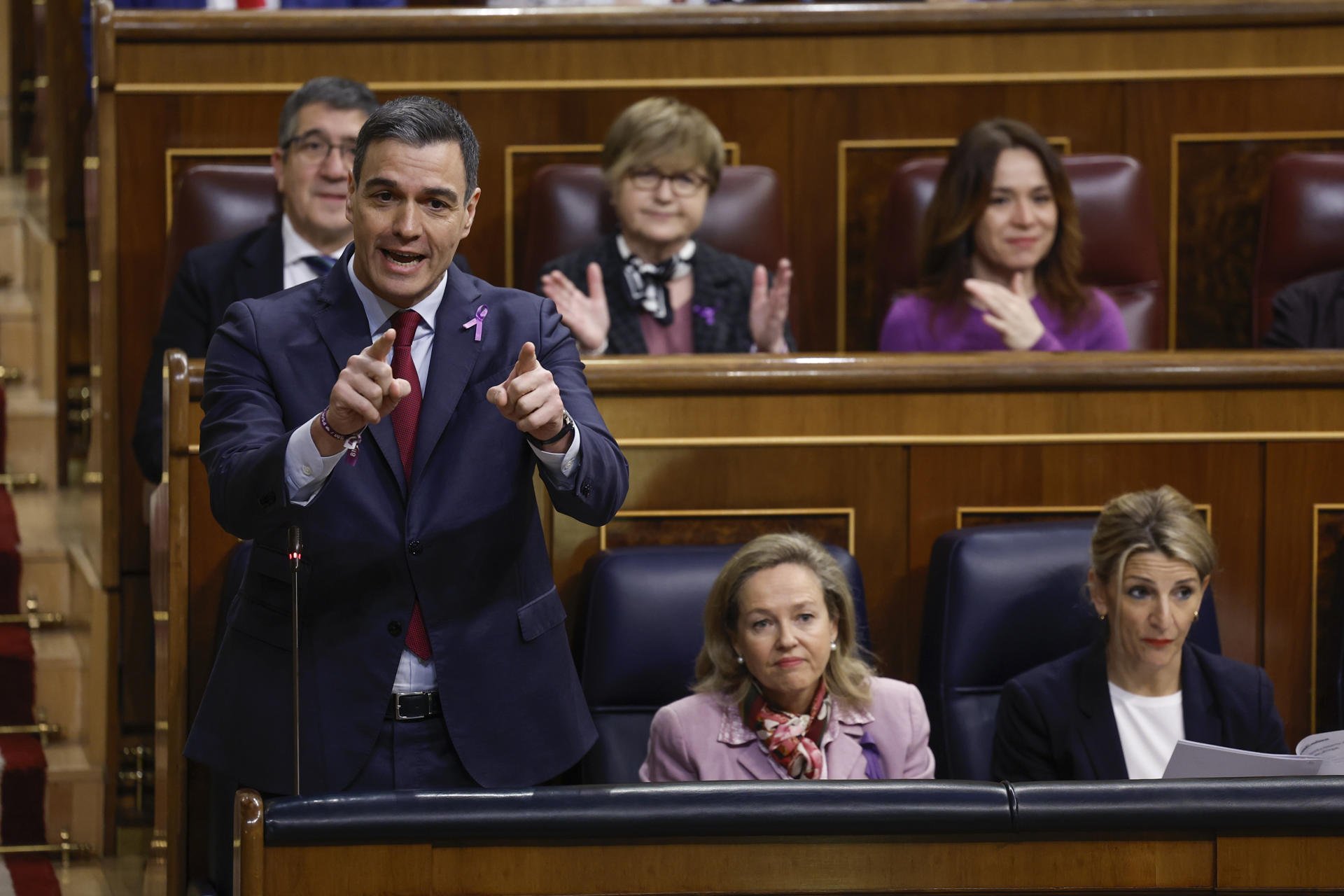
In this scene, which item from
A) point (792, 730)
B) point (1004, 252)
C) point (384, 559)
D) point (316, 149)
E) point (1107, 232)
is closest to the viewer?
point (384, 559)

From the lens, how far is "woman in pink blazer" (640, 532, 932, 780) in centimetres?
102

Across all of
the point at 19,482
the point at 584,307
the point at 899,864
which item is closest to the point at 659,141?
the point at 584,307

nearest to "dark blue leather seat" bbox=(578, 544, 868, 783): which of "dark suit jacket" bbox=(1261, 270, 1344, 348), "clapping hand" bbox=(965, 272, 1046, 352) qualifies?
"clapping hand" bbox=(965, 272, 1046, 352)

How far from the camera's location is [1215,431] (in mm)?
1165

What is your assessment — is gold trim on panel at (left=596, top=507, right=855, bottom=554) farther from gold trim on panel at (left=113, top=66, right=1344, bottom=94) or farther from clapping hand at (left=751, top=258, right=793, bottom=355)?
gold trim on panel at (left=113, top=66, right=1344, bottom=94)

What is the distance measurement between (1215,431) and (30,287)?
3.88 ft

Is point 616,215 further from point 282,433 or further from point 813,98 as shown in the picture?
point 282,433

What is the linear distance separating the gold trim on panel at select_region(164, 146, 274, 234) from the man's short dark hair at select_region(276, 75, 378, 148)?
0.50 ft

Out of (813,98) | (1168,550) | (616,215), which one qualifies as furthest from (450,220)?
(813,98)

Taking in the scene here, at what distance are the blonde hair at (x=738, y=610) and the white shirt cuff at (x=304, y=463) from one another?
36cm

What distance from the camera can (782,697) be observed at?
104cm

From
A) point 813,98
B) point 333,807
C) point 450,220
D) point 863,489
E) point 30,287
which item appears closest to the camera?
point 333,807

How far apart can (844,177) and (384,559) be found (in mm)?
919

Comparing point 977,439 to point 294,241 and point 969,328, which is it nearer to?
point 969,328
